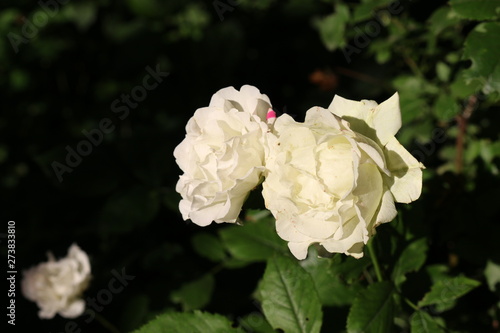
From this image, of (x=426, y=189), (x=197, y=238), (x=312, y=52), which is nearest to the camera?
(x=426, y=189)

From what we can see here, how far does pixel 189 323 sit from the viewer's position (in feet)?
3.67

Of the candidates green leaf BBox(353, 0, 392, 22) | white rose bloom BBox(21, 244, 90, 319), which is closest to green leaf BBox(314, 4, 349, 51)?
green leaf BBox(353, 0, 392, 22)

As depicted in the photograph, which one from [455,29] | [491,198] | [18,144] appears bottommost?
[18,144]

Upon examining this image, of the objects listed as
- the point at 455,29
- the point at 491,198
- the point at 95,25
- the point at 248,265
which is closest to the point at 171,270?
the point at 248,265

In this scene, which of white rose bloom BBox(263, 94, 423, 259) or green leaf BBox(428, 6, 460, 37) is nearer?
white rose bloom BBox(263, 94, 423, 259)

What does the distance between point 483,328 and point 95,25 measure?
8.94 ft

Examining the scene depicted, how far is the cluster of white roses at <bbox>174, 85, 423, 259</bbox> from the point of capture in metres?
0.82

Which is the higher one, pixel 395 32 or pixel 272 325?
pixel 395 32

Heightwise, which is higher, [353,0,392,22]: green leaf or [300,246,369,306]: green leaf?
[353,0,392,22]: green leaf

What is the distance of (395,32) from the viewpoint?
170cm

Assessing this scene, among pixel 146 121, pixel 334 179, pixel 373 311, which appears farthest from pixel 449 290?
pixel 146 121

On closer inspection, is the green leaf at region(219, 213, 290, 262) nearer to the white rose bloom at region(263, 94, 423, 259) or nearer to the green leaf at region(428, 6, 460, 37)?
the white rose bloom at region(263, 94, 423, 259)

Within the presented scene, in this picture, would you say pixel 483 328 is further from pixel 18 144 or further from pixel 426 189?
pixel 18 144

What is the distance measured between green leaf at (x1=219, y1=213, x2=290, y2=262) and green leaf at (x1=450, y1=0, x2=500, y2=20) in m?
0.68
